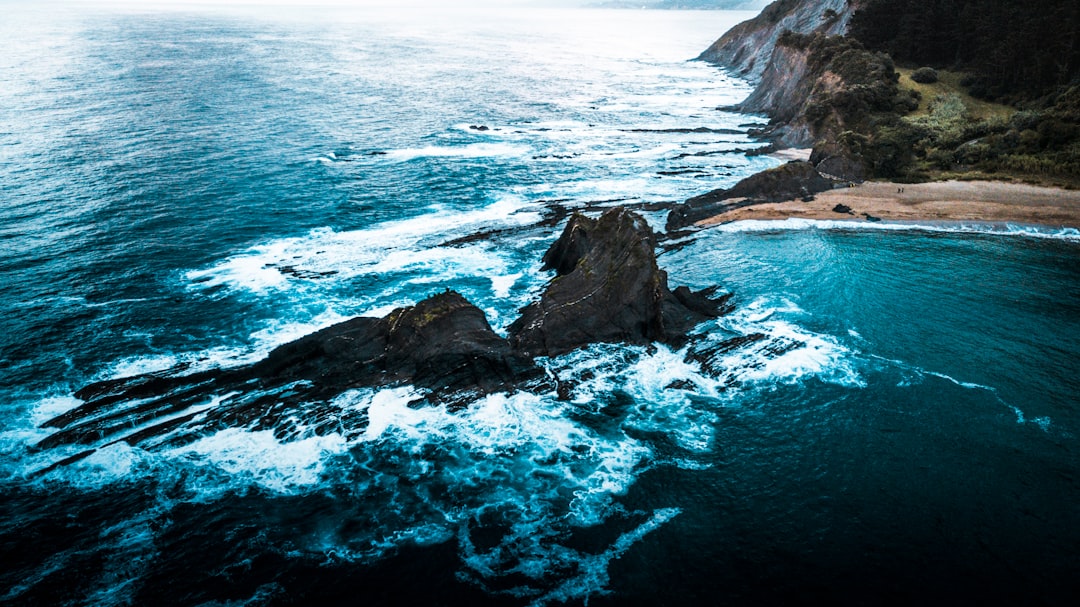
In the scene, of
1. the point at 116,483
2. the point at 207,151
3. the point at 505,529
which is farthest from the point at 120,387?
the point at 207,151

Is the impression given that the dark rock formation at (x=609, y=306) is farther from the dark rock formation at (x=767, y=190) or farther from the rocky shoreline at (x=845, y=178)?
the dark rock formation at (x=767, y=190)

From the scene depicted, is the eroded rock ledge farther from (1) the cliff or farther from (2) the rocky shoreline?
(1) the cliff

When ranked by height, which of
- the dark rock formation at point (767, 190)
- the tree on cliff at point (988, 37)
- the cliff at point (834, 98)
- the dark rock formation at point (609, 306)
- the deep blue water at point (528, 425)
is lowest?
the deep blue water at point (528, 425)

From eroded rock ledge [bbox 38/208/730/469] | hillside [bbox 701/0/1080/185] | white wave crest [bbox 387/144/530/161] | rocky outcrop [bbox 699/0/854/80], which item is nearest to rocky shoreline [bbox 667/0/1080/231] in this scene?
hillside [bbox 701/0/1080/185]

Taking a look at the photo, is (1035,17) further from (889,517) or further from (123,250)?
(123,250)

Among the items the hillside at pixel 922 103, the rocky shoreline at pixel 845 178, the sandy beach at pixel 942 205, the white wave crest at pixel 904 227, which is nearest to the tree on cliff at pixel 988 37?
the hillside at pixel 922 103

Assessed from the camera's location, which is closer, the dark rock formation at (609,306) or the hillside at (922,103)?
the dark rock formation at (609,306)

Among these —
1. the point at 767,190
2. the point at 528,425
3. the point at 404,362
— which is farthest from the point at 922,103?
the point at 404,362
